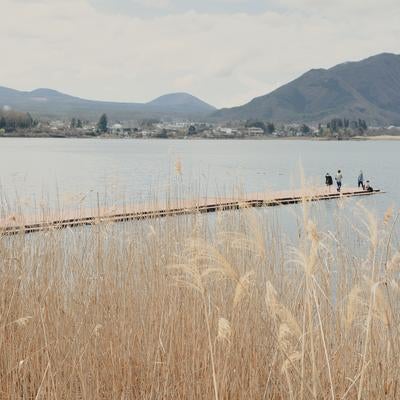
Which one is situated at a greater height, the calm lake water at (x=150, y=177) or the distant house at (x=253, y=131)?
the calm lake water at (x=150, y=177)

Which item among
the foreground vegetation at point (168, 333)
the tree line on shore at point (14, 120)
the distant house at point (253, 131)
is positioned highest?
the foreground vegetation at point (168, 333)

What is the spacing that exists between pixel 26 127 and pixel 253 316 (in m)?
157

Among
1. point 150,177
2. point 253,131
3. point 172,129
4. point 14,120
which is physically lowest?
point 253,131

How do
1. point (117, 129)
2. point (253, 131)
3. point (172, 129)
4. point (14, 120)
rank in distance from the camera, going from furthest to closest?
point (117, 129), point (253, 131), point (172, 129), point (14, 120)

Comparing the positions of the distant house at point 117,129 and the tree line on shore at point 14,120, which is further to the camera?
the distant house at point 117,129

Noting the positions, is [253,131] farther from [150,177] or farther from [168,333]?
[168,333]

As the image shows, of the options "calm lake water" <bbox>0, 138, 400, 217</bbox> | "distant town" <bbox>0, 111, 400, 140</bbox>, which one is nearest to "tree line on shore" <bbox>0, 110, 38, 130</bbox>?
"distant town" <bbox>0, 111, 400, 140</bbox>

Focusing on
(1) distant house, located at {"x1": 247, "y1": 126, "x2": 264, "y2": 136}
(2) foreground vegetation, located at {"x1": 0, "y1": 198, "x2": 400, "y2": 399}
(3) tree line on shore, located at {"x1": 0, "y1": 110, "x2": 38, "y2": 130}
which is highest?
(2) foreground vegetation, located at {"x1": 0, "y1": 198, "x2": 400, "y2": 399}

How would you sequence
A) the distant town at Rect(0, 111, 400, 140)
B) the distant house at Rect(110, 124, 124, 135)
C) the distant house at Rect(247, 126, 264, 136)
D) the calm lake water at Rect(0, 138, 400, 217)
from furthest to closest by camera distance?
the distant house at Rect(110, 124, 124, 135), the distant house at Rect(247, 126, 264, 136), the distant town at Rect(0, 111, 400, 140), the calm lake water at Rect(0, 138, 400, 217)

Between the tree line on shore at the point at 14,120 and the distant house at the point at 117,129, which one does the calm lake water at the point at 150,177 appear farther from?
the distant house at the point at 117,129

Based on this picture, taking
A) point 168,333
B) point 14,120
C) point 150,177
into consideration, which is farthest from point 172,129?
point 168,333

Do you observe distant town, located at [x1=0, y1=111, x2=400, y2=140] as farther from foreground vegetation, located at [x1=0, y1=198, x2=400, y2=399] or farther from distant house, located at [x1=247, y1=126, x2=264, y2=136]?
foreground vegetation, located at [x1=0, y1=198, x2=400, y2=399]

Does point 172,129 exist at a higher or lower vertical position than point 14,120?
lower

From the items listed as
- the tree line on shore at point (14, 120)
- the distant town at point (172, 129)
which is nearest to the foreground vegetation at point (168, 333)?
the tree line on shore at point (14, 120)
